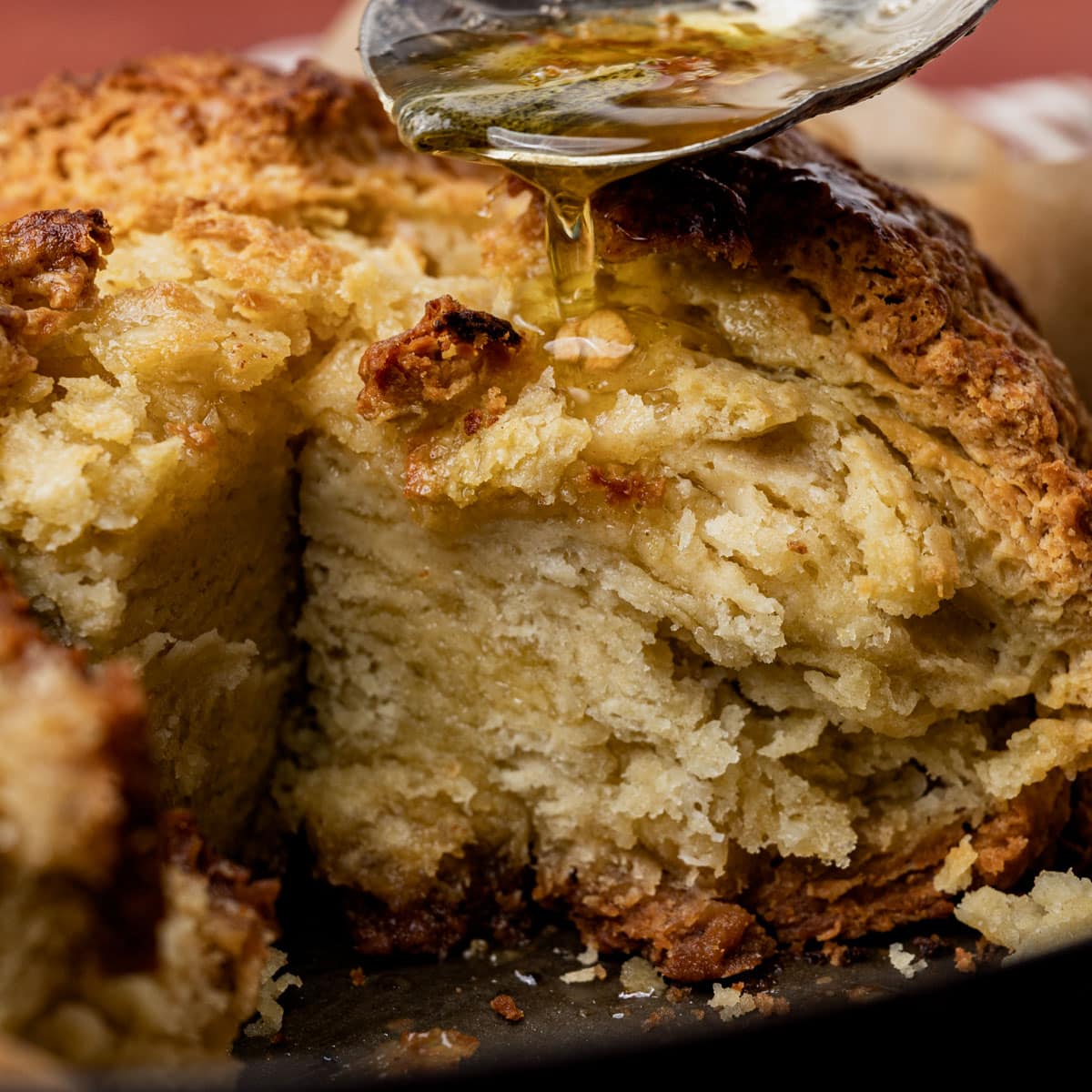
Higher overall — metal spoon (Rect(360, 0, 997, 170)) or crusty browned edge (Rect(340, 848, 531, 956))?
metal spoon (Rect(360, 0, 997, 170))

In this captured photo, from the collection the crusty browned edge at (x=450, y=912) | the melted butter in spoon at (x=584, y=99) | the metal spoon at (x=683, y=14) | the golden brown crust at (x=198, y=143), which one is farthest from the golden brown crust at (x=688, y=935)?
the golden brown crust at (x=198, y=143)

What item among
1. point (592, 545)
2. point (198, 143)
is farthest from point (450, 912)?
point (198, 143)

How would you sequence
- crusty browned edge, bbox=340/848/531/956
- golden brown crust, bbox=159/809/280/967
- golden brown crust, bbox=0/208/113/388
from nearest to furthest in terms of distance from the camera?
golden brown crust, bbox=159/809/280/967
golden brown crust, bbox=0/208/113/388
crusty browned edge, bbox=340/848/531/956

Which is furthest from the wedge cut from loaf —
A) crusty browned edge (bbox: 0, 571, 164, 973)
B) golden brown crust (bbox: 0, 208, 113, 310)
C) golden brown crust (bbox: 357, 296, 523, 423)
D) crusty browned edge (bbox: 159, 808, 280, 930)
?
crusty browned edge (bbox: 0, 571, 164, 973)

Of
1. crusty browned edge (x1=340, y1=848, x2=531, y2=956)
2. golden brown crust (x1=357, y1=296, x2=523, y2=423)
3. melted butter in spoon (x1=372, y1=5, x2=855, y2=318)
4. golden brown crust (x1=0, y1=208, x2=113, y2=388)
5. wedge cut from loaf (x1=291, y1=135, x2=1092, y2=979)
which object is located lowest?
crusty browned edge (x1=340, y1=848, x2=531, y2=956)

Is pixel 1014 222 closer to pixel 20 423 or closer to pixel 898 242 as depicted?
pixel 898 242

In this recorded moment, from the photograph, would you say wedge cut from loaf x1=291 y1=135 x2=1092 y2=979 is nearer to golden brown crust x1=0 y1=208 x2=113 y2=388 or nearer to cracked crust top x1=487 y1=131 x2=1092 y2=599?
cracked crust top x1=487 y1=131 x2=1092 y2=599

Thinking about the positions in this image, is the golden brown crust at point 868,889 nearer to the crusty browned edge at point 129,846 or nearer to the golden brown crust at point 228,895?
the golden brown crust at point 228,895

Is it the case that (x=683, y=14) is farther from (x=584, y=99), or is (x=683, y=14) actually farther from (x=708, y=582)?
(x=708, y=582)
